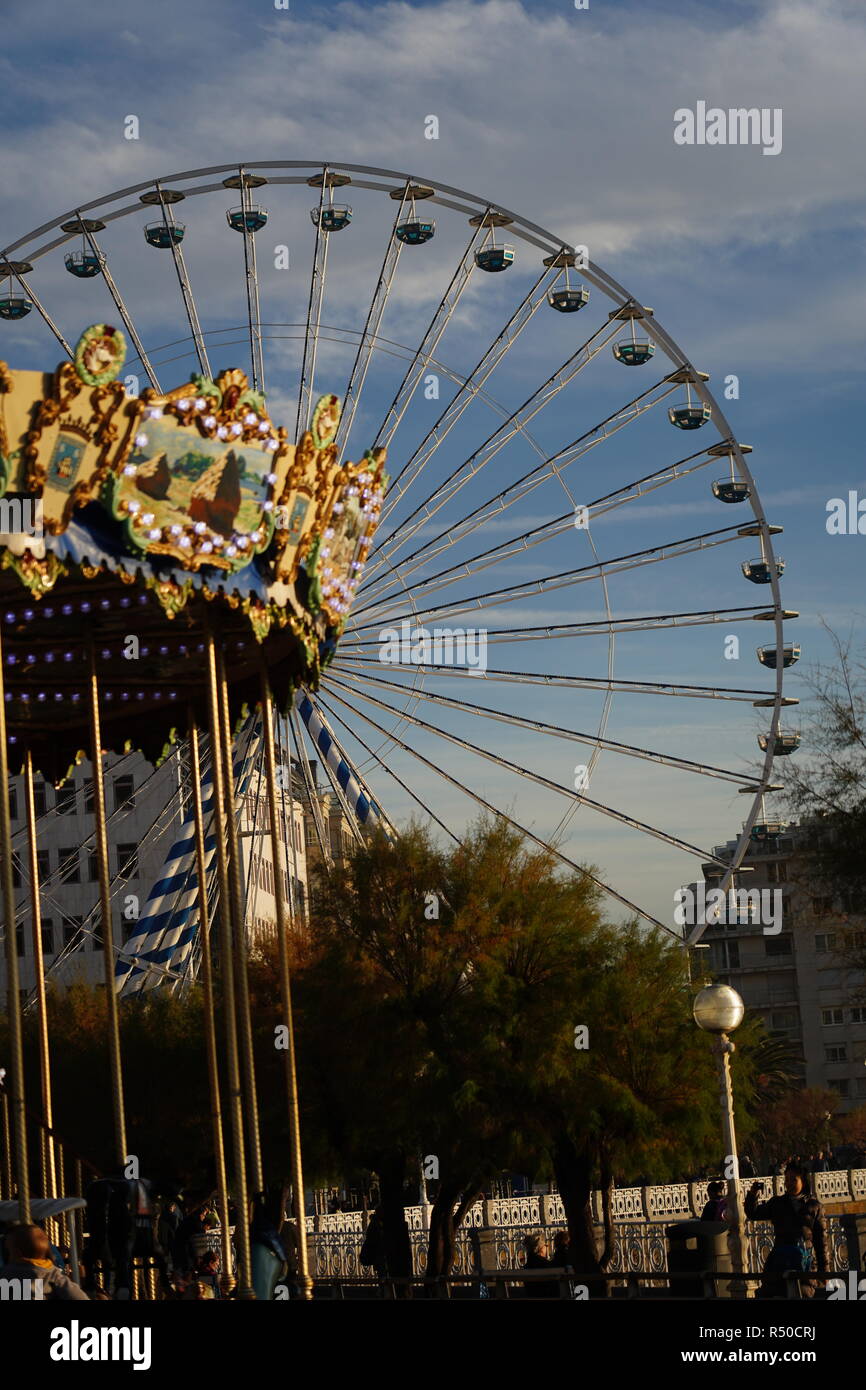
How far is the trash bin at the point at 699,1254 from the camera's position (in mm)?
14703

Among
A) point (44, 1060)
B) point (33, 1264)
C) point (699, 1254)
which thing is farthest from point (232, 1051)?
point (33, 1264)

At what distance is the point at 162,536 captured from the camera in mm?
12281

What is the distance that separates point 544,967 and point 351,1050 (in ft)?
8.88

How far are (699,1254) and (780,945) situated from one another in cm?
6990

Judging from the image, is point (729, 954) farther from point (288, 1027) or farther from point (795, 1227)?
point (288, 1027)

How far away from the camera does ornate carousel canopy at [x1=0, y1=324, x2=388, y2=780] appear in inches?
453

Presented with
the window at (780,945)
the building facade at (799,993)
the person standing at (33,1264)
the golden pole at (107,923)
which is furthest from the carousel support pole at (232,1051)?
the window at (780,945)

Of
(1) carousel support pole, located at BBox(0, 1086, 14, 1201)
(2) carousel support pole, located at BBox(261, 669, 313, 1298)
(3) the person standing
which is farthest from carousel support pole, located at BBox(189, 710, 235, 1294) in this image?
(3) the person standing

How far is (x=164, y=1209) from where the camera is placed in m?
14.9

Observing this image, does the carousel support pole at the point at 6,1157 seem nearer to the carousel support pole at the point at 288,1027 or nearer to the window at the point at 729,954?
the carousel support pole at the point at 288,1027

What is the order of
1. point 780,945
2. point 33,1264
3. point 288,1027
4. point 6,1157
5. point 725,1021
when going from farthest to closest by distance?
point 780,945 → point 6,1157 → point 725,1021 → point 288,1027 → point 33,1264

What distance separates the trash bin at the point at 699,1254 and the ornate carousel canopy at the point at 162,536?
5.73 m
